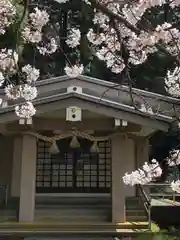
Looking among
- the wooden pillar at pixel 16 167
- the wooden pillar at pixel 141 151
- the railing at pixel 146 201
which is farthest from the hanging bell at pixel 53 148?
the wooden pillar at pixel 141 151

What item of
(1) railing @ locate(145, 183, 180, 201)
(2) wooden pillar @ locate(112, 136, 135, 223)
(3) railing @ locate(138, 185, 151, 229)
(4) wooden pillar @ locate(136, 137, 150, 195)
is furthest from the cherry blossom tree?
(4) wooden pillar @ locate(136, 137, 150, 195)

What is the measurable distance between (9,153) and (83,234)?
3.58 m

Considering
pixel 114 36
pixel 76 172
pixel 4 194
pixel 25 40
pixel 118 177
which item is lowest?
pixel 4 194

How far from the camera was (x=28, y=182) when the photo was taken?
363 inches

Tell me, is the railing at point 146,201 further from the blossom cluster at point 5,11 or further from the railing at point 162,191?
the blossom cluster at point 5,11

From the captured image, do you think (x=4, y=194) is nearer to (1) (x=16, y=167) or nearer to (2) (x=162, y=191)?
(1) (x=16, y=167)

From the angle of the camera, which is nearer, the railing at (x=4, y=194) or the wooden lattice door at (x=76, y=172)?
the railing at (x=4, y=194)

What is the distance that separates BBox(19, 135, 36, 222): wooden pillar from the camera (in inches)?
358

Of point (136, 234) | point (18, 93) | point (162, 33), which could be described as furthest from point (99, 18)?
point (136, 234)

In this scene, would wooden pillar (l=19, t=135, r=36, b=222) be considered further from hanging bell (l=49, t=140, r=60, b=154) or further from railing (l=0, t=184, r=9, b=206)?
railing (l=0, t=184, r=9, b=206)

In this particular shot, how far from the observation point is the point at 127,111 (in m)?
9.14

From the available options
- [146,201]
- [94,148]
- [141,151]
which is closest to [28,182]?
[94,148]

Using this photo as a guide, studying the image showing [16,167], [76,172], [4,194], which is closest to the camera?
[4,194]

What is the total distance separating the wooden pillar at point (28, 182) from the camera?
29.9 ft
